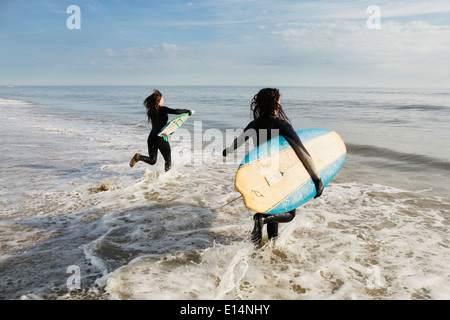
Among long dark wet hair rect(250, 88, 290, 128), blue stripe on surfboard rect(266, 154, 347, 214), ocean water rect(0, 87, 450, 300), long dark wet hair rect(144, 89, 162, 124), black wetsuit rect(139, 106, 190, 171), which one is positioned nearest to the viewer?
ocean water rect(0, 87, 450, 300)

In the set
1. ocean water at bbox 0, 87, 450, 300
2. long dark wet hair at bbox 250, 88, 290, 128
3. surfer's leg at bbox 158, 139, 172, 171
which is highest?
long dark wet hair at bbox 250, 88, 290, 128

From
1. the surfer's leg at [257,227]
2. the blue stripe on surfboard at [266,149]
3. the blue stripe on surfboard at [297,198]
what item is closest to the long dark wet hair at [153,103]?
the blue stripe on surfboard at [266,149]

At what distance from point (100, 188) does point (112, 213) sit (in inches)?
61.8

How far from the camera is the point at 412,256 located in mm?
3861

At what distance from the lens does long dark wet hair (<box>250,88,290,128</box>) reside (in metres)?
3.38

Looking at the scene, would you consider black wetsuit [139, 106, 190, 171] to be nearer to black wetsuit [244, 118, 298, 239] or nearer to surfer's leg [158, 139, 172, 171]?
surfer's leg [158, 139, 172, 171]

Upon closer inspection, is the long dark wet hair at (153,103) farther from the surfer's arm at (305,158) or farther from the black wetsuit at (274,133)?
the surfer's arm at (305,158)

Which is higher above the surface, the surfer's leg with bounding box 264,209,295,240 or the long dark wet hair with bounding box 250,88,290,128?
the long dark wet hair with bounding box 250,88,290,128

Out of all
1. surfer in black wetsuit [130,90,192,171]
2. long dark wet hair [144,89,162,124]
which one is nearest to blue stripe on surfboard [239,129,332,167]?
surfer in black wetsuit [130,90,192,171]

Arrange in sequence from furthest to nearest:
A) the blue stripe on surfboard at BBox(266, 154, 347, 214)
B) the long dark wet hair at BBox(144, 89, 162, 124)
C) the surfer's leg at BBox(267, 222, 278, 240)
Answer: the long dark wet hair at BBox(144, 89, 162, 124) < the surfer's leg at BBox(267, 222, 278, 240) < the blue stripe on surfboard at BBox(266, 154, 347, 214)

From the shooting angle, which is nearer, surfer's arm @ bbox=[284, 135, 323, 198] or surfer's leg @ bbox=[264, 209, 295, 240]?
surfer's arm @ bbox=[284, 135, 323, 198]

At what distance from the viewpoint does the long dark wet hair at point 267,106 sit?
11.1 feet
